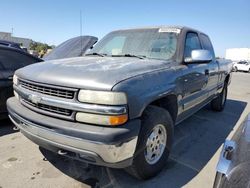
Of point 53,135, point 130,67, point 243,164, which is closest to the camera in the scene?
point 243,164

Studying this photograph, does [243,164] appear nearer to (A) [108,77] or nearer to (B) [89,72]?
(A) [108,77]

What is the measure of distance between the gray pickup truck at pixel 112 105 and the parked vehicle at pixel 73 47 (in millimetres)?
2153

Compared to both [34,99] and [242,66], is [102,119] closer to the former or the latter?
[34,99]

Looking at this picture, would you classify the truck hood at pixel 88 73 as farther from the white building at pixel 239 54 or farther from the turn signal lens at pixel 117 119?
the white building at pixel 239 54

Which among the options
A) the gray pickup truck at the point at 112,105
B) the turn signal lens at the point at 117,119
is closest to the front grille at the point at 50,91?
the gray pickup truck at the point at 112,105

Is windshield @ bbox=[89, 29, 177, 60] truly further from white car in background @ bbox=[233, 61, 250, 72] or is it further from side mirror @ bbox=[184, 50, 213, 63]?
white car in background @ bbox=[233, 61, 250, 72]

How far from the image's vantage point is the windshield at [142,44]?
3588mm

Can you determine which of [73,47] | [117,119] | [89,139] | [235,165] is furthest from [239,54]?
[235,165]

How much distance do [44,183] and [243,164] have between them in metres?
2.16

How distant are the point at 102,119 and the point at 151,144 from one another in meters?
0.88

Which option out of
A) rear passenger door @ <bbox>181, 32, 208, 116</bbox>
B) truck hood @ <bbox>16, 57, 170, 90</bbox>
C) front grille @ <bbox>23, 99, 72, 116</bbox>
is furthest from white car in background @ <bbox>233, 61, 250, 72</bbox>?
front grille @ <bbox>23, 99, 72, 116</bbox>

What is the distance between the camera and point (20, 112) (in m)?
2.80

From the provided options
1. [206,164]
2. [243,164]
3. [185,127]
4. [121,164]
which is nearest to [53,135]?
[121,164]

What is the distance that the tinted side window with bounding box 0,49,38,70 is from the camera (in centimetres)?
458
